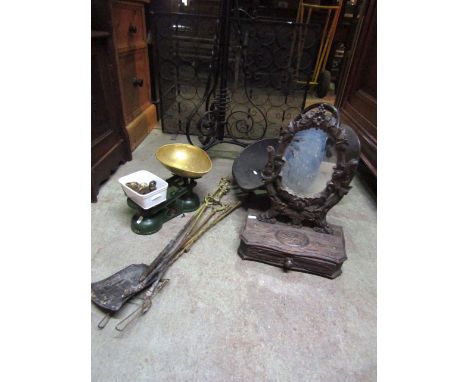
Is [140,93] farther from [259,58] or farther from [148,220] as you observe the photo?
[148,220]

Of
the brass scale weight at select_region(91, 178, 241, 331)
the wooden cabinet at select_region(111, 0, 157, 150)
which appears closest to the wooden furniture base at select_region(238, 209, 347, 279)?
the brass scale weight at select_region(91, 178, 241, 331)

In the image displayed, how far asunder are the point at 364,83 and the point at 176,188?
5.21 ft

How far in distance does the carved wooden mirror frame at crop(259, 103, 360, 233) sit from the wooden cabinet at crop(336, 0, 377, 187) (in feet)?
2.29

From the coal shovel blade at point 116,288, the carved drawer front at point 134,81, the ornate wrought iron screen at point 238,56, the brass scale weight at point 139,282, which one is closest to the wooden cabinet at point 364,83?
the ornate wrought iron screen at point 238,56

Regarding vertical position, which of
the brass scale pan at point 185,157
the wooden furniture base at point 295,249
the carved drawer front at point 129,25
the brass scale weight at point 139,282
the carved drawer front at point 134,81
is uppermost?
the carved drawer front at point 129,25

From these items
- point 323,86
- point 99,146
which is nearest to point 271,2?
point 323,86

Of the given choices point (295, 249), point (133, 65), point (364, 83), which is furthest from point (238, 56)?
point (295, 249)

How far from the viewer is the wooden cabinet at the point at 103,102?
140cm

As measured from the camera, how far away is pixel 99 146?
4.89 ft

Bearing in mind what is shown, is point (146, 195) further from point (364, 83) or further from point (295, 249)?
point (364, 83)

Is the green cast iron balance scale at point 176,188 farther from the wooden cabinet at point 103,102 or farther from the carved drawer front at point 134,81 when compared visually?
the carved drawer front at point 134,81

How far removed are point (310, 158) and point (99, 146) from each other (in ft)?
3.63

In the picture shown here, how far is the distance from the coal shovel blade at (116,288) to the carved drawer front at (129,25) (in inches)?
53.2

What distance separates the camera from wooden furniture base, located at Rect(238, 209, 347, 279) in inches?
42.9
